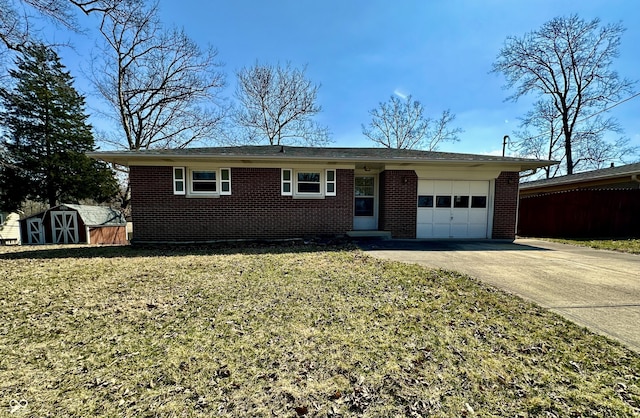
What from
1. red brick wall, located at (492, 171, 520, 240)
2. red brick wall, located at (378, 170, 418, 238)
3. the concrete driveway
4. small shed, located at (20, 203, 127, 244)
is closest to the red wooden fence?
red brick wall, located at (492, 171, 520, 240)

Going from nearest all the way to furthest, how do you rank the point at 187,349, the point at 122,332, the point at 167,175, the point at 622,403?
the point at 622,403 → the point at 187,349 → the point at 122,332 → the point at 167,175

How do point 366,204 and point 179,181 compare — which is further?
point 366,204

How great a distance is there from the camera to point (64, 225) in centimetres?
1672

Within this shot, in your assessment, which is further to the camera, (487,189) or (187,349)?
(487,189)

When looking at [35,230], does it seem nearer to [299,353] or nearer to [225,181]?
[225,181]

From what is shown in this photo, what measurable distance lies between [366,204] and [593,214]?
1001cm

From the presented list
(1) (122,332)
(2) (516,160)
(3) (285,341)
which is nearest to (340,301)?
(3) (285,341)

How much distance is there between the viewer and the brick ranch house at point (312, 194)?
919 cm

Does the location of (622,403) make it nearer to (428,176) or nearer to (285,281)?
(285,281)

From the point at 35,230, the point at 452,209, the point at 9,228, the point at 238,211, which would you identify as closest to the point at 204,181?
the point at 238,211

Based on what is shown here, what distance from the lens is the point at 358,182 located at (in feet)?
35.2

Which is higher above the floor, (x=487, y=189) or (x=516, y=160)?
(x=516, y=160)

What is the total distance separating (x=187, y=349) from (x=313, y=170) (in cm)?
763

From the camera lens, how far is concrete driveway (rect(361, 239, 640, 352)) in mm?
3439
